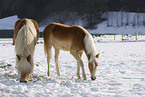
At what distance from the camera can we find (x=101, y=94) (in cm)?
431

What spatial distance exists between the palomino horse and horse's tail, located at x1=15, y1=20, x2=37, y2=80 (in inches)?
48.6

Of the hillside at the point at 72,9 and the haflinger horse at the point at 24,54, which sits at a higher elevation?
the hillside at the point at 72,9

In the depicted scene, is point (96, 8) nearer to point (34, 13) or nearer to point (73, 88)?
point (34, 13)

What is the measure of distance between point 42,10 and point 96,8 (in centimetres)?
2559

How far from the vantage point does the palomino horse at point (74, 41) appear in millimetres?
5336

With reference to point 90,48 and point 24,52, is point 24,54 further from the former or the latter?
point 90,48

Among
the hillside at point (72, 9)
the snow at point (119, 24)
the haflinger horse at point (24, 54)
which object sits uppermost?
the hillside at point (72, 9)

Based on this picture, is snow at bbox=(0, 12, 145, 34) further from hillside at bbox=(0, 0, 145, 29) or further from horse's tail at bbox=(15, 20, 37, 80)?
horse's tail at bbox=(15, 20, 37, 80)

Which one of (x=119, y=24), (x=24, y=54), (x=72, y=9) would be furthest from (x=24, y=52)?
(x=72, y=9)

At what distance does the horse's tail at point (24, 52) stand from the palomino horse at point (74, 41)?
1233mm

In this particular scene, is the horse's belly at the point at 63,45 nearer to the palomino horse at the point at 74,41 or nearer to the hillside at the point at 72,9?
the palomino horse at the point at 74,41

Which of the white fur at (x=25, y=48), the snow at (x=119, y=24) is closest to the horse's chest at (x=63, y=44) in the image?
the white fur at (x=25, y=48)

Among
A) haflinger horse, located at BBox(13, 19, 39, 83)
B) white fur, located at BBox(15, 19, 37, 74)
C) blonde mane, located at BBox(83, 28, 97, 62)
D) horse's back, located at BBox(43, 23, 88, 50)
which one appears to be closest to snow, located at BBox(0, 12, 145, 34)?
horse's back, located at BBox(43, 23, 88, 50)

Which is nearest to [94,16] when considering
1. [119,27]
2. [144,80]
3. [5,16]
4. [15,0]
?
[119,27]
